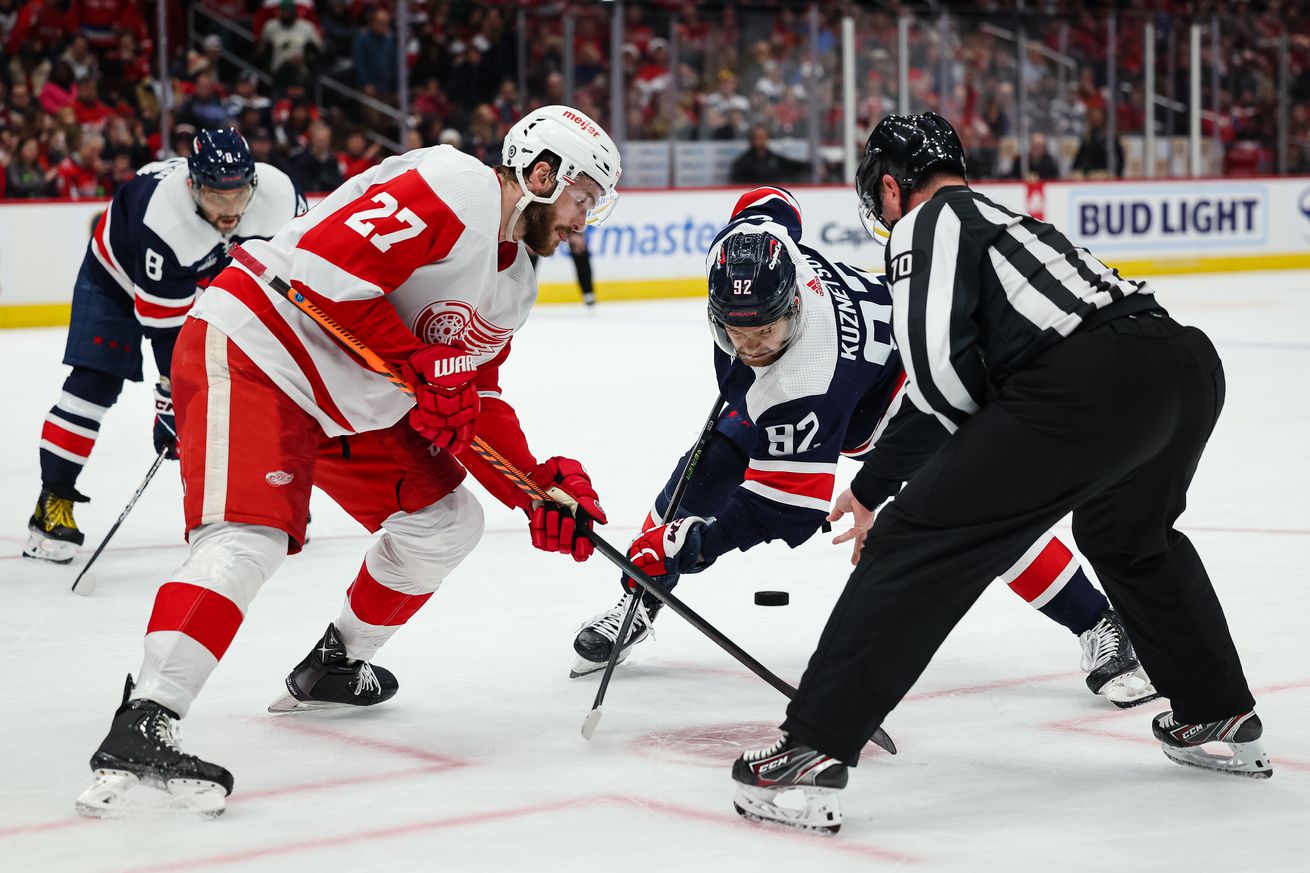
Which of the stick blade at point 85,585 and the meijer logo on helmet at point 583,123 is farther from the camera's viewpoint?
the stick blade at point 85,585

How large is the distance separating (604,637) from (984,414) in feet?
4.16

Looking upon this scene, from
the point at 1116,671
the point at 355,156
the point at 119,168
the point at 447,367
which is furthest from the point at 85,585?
the point at 355,156

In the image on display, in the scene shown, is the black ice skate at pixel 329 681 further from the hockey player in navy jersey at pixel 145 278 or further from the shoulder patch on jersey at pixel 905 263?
the hockey player in navy jersey at pixel 145 278

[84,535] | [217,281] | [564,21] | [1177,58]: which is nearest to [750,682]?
[217,281]

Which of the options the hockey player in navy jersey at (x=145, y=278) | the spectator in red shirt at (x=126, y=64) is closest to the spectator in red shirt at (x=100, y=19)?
the spectator in red shirt at (x=126, y=64)

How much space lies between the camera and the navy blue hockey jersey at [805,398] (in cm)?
313

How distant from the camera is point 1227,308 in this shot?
1194 cm

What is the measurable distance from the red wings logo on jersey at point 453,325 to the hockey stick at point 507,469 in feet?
0.37

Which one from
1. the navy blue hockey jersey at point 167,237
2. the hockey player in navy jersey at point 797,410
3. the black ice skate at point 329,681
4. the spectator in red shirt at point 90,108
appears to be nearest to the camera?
the hockey player in navy jersey at point 797,410

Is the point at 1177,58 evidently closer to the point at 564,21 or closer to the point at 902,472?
the point at 564,21

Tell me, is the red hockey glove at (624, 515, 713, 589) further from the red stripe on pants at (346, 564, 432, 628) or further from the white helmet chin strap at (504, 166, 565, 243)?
the white helmet chin strap at (504, 166, 565, 243)

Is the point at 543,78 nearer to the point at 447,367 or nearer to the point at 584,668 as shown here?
the point at 584,668

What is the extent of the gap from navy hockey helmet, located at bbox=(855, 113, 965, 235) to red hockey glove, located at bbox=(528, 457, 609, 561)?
2.45 ft

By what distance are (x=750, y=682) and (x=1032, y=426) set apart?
1.16 m
